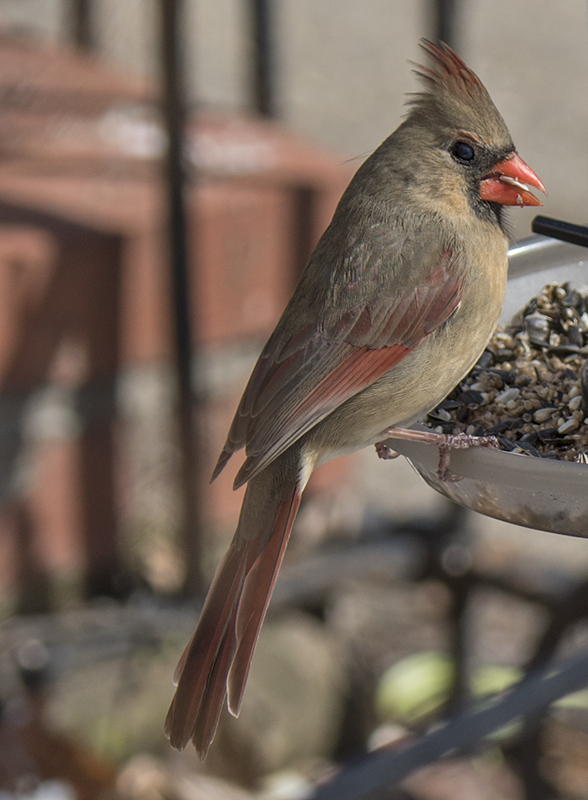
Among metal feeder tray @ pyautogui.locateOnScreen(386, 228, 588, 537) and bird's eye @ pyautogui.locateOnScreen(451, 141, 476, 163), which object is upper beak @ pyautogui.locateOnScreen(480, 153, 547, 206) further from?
metal feeder tray @ pyautogui.locateOnScreen(386, 228, 588, 537)

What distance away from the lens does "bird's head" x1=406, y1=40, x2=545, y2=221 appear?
1541 millimetres

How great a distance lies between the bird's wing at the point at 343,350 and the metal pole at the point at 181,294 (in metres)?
1.15

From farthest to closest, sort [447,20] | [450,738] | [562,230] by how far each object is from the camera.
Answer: [447,20], [450,738], [562,230]

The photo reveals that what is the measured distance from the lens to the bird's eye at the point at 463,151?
1.59 metres

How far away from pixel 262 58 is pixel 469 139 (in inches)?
75.0

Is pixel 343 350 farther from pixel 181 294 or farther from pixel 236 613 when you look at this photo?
pixel 181 294

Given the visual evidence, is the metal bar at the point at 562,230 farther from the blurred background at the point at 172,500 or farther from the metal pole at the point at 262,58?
the metal pole at the point at 262,58

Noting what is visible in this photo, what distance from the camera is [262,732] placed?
9.77 ft

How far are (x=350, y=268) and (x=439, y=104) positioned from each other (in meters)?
0.25

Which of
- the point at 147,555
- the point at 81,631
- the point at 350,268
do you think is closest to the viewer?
the point at 350,268

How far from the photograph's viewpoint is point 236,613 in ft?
5.16

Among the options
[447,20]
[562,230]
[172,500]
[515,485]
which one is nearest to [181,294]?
[172,500]

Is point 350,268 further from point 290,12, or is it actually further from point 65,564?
point 290,12

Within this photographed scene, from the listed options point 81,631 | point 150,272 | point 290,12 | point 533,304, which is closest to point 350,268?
point 533,304
